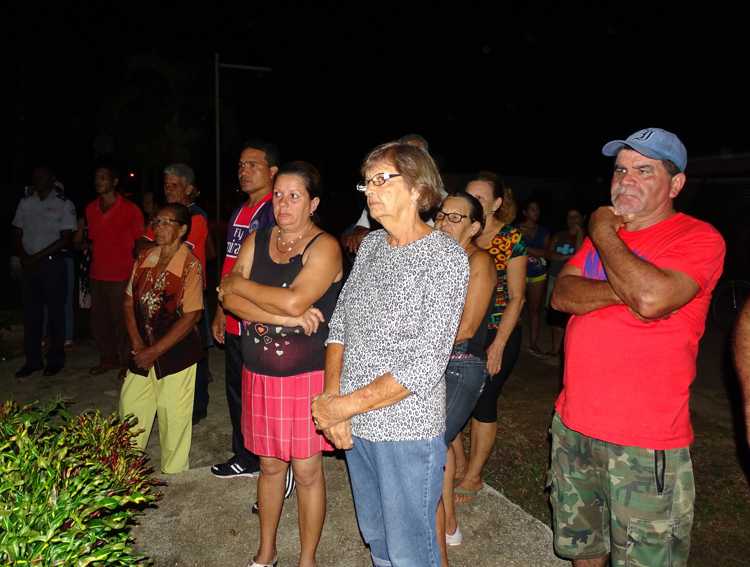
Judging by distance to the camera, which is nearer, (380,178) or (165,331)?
(380,178)

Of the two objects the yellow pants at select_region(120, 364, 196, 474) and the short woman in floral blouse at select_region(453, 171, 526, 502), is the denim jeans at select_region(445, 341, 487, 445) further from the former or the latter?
the yellow pants at select_region(120, 364, 196, 474)

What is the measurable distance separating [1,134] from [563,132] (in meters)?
28.9

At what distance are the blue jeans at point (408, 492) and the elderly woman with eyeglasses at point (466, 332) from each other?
570mm

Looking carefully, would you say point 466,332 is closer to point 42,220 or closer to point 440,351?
point 440,351

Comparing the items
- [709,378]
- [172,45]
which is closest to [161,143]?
[172,45]

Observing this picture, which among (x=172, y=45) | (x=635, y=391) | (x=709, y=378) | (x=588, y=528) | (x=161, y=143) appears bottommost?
(x=709, y=378)

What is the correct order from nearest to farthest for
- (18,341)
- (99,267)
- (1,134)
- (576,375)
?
(576,375)
(99,267)
(18,341)
(1,134)

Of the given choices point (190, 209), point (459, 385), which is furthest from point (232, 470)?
point (190, 209)

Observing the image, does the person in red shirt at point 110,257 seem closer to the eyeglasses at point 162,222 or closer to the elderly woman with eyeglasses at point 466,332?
the eyeglasses at point 162,222

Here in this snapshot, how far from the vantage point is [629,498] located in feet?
8.14

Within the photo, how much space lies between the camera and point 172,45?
2638 centimetres

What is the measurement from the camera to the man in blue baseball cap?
2430mm

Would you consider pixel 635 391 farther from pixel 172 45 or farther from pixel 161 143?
pixel 172 45

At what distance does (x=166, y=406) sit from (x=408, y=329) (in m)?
2.50
